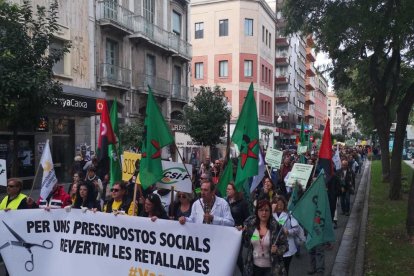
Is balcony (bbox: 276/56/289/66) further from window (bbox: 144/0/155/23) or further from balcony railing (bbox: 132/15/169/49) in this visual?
window (bbox: 144/0/155/23)

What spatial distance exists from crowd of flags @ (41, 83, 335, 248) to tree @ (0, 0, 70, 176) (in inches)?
78.1

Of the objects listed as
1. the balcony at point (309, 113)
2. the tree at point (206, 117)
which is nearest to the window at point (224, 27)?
the tree at point (206, 117)

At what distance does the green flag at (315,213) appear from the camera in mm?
6277

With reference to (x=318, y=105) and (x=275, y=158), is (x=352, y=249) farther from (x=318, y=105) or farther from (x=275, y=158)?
(x=318, y=105)

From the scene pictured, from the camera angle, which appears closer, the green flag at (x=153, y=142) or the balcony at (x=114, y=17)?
the green flag at (x=153, y=142)

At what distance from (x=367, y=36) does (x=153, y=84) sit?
15.5 metres

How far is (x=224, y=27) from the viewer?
44906 mm

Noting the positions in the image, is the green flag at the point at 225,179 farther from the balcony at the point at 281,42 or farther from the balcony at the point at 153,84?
the balcony at the point at 281,42

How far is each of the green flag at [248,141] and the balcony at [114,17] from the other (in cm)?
1578

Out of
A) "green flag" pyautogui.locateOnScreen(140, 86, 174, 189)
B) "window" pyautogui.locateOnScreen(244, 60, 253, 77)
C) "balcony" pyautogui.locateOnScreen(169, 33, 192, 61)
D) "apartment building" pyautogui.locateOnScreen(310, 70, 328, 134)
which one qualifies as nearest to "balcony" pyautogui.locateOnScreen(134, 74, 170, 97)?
"balcony" pyautogui.locateOnScreen(169, 33, 192, 61)

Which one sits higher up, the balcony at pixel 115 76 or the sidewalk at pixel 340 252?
the balcony at pixel 115 76

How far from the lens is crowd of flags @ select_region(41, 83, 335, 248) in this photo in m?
6.25

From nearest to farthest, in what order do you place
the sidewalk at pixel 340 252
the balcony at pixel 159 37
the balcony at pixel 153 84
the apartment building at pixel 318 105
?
the sidewalk at pixel 340 252
the balcony at pixel 159 37
the balcony at pixel 153 84
the apartment building at pixel 318 105

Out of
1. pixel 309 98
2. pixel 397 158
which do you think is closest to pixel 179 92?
pixel 397 158
